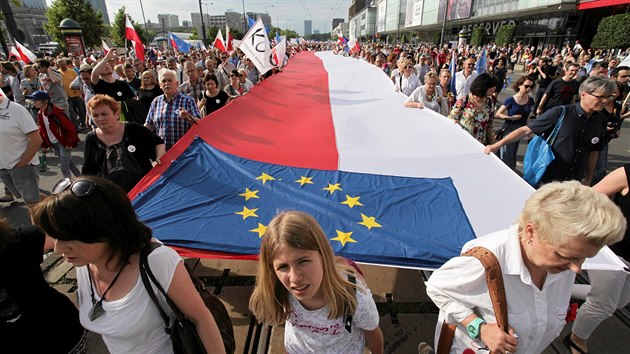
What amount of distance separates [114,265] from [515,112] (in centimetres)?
540

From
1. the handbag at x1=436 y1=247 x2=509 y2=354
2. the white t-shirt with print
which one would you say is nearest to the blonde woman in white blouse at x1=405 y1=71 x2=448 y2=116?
the handbag at x1=436 y1=247 x2=509 y2=354

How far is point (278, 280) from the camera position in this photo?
5.04 feet

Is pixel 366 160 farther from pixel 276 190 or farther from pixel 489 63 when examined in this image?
pixel 489 63

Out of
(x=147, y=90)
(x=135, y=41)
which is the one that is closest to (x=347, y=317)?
(x=147, y=90)

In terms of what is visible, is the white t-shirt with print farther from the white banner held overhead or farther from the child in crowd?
the white banner held overhead

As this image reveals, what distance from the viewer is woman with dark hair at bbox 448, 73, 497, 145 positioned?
13.3ft

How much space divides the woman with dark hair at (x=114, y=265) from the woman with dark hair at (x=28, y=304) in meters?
0.27

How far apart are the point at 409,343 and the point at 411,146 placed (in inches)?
83.1

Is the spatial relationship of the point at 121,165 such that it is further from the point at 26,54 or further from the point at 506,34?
the point at 506,34

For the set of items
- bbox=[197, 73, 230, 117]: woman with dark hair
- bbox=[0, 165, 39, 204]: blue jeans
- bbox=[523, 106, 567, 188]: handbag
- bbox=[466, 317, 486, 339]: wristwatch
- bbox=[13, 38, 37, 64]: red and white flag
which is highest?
bbox=[13, 38, 37, 64]: red and white flag

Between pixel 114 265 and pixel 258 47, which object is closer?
pixel 114 265

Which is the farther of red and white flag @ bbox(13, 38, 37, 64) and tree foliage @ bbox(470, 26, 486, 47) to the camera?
tree foliage @ bbox(470, 26, 486, 47)

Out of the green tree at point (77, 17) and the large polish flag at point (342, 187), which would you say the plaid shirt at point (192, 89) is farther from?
the green tree at point (77, 17)

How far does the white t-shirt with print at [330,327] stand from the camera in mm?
1538
